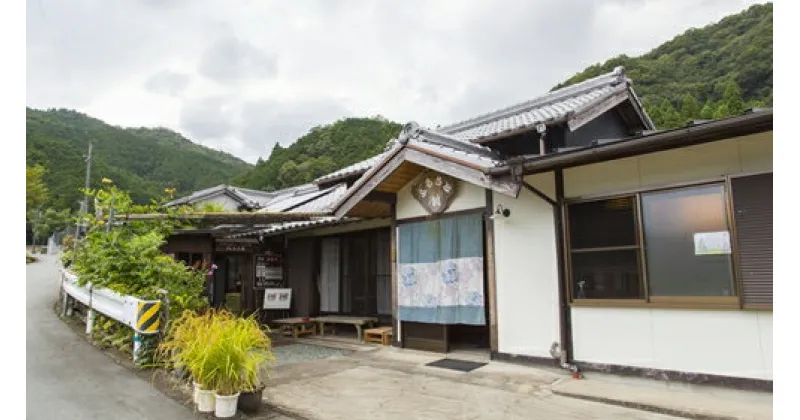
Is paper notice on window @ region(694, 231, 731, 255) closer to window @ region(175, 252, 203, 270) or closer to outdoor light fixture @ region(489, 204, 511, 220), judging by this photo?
outdoor light fixture @ region(489, 204, 511, 220)

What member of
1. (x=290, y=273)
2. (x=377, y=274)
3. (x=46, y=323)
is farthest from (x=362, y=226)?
(x=46, y=323)

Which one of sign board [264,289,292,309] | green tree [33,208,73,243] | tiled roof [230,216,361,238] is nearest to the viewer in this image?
tiled roof [230,216,361,238]

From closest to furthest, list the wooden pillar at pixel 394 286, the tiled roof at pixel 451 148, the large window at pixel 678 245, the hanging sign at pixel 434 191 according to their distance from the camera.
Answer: the large window at pixel 678 245 → the tiled roof at pixel 451 148 → the hanging sign at pixel 434 191 → the wooden pillar at pixel 394 286

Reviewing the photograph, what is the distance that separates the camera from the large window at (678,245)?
197 inches

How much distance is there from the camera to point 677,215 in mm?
5621

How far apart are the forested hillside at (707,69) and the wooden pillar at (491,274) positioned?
49.3 ft

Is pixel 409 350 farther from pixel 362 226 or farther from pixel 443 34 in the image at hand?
pixel 443 34

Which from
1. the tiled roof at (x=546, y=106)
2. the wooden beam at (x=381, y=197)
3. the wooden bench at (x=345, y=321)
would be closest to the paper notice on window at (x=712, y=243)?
the tiled roof at (x=546, y=106)

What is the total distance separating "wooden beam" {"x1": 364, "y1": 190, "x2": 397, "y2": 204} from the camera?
888 cm

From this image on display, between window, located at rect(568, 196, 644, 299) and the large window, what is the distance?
0.04 ft

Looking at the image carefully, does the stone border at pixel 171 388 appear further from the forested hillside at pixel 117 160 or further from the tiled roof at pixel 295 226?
the forested hillside at pixel 117 160

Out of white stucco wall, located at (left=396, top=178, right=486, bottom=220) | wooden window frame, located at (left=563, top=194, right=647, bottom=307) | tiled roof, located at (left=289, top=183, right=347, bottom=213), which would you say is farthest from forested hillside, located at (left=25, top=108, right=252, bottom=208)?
wooden window frame, located at (left=563, top=194, right=647, bottom=307)

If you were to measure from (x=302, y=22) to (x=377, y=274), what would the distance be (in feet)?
19.2

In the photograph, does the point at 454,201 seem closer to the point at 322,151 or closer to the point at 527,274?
the point at 527,274
